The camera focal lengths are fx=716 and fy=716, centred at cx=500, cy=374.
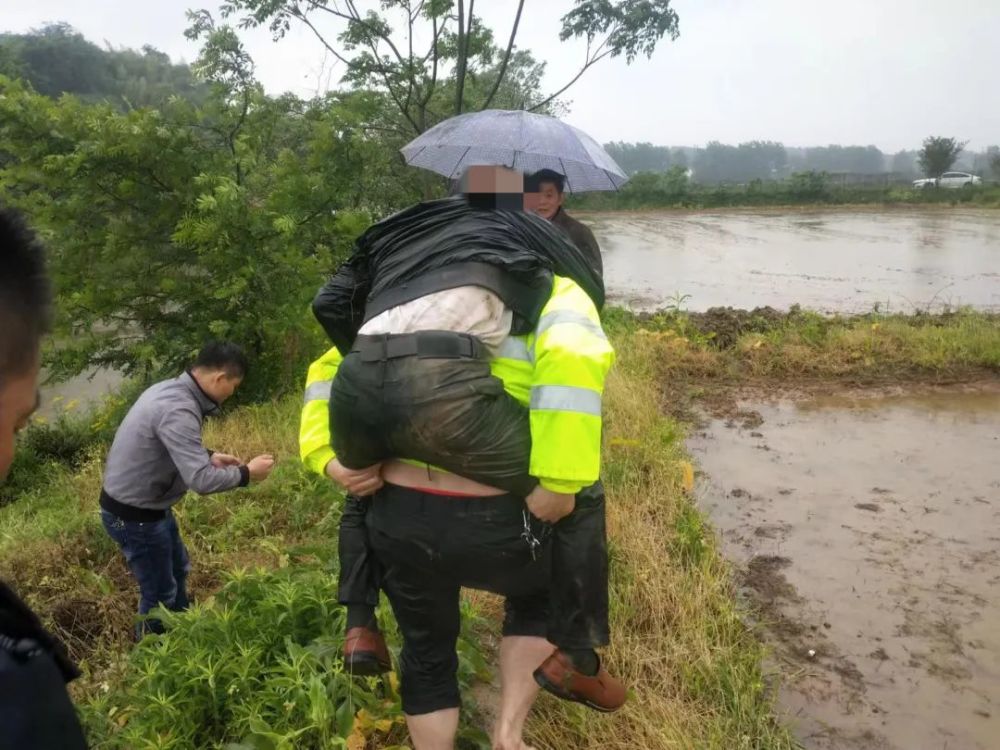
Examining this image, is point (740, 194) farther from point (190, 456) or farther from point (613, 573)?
point (190, 456)

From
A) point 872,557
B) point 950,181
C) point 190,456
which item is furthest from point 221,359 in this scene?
point 950,181

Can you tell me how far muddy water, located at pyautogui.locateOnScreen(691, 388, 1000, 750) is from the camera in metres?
2.73

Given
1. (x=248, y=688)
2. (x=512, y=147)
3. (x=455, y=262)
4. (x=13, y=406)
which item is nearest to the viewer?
(x=13, y=406)

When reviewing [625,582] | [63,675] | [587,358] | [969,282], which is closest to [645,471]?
[625,582]

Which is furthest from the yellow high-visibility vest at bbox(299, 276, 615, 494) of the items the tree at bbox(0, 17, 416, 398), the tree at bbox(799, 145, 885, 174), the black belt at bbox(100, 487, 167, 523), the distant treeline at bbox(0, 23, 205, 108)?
the tree at bbox(799, 145, 885, 174)

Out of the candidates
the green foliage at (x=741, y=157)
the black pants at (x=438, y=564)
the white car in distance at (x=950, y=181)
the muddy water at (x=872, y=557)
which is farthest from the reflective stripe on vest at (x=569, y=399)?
the green foliage at (x=741, y=157)

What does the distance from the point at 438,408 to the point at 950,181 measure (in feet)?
162

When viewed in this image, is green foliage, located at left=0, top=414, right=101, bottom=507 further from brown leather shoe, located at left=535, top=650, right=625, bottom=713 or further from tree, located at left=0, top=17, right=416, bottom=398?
brown leather shoe, located at left=535, top=650, right=625, bottom=713

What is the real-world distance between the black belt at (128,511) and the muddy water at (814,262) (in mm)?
10914

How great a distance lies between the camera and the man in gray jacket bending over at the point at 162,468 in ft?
10.0

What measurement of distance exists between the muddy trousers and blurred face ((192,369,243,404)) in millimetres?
1788

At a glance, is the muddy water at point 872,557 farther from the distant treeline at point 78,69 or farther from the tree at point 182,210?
the distant treeline at point 78,69

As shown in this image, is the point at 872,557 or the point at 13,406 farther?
the point at 872,557

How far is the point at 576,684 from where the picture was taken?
1900 mm
